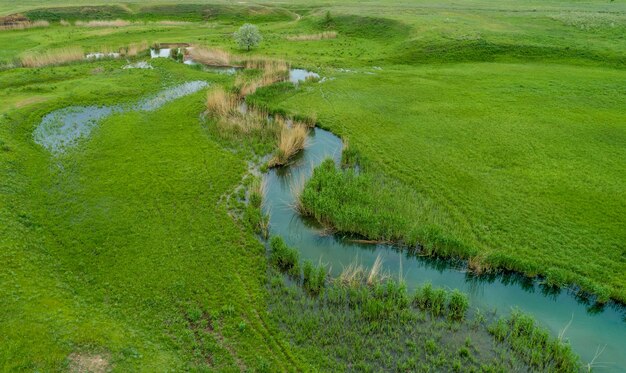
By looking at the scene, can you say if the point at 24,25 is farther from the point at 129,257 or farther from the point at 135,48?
the point at 129,257

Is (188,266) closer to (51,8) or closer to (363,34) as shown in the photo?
(363,34)

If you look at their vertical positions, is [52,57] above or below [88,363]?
above

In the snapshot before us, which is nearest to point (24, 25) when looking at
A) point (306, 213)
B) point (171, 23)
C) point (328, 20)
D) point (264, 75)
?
point (171, 23)

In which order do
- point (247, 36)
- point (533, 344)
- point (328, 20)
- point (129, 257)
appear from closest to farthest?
point (533, 344), point (129, 257), point (247, 36), point (328, 20)

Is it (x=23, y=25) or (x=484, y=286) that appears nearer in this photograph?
(x=484, y=286)

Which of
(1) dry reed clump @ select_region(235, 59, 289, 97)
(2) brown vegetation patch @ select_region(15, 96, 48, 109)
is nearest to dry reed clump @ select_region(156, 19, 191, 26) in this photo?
(1) dry reed clump @ select_region(235, 59, 289, 97)

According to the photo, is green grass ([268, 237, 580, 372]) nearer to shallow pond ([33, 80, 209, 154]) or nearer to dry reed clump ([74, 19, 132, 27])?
shallow pond ([33, 80, 209, 154])

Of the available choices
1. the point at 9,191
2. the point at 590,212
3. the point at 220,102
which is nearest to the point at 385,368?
the point at 590,212
